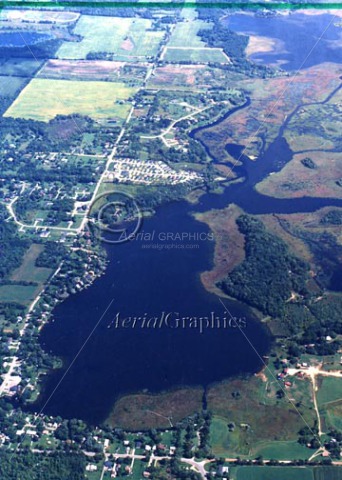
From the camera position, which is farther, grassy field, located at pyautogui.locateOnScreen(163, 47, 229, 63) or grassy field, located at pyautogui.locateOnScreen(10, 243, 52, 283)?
grassy field, located at pyautogui.locateOnScreen(163, 47, 229, 63)

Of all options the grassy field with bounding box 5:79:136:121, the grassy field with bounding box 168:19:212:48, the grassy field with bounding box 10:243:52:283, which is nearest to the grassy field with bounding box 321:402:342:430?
the grassy field with bounding box 10:243:52:283

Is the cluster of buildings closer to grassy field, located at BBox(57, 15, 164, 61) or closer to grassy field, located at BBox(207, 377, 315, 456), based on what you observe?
grassy field, located at BBox(207, 377, 315, 456)

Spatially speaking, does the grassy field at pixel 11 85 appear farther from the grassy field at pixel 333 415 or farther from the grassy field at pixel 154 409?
the grassy field at pixel 333 415

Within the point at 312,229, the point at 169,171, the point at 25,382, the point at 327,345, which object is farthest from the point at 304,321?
the point at 169,171

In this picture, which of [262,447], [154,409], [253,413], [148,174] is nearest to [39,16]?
[148,174]

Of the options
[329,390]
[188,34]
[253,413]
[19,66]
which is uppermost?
[329,390]

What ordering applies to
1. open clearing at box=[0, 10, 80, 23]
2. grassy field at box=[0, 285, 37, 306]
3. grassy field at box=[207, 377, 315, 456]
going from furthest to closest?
open clearing at box=[0, 10, 80, 23] < grassy field at box=[0, 285, 37, 306] < grassy field at box=[207, 377, 315, 456]

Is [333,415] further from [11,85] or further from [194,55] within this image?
[194,55]
